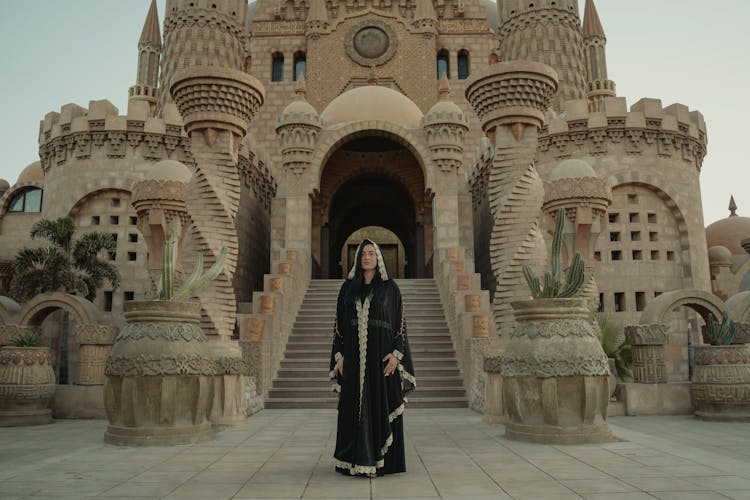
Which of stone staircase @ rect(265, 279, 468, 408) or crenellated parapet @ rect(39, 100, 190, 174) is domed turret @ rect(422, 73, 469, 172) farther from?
crenellated parapet @ rect(39, 100, 190, 174)

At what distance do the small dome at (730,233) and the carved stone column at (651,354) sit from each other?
1999 cm

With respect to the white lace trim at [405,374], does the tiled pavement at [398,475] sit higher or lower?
lower

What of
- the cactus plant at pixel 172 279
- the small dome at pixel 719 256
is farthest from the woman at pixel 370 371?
the small dome at pixel 719 256

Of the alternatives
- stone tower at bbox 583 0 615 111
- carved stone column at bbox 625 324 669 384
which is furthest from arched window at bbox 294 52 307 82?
carved stone column at bbox 625 324 669 384

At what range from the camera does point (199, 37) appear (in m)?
23.6

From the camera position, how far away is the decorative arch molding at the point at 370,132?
622 inches

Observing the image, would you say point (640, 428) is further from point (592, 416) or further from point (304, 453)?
point (304, 453)

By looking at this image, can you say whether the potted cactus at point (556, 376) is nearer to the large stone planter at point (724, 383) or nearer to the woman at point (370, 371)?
the woman at point (370, 371)

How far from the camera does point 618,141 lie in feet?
57.1

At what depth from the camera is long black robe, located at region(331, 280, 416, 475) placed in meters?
4.61

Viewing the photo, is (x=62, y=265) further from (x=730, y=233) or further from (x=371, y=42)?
(x=730, y=233)

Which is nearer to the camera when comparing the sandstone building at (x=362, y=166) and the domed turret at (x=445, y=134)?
the sandstone building at (x=362, y=166)

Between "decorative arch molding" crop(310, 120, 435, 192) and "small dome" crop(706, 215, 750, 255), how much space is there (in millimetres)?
17822

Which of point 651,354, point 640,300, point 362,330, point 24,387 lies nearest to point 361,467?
point 362,330
